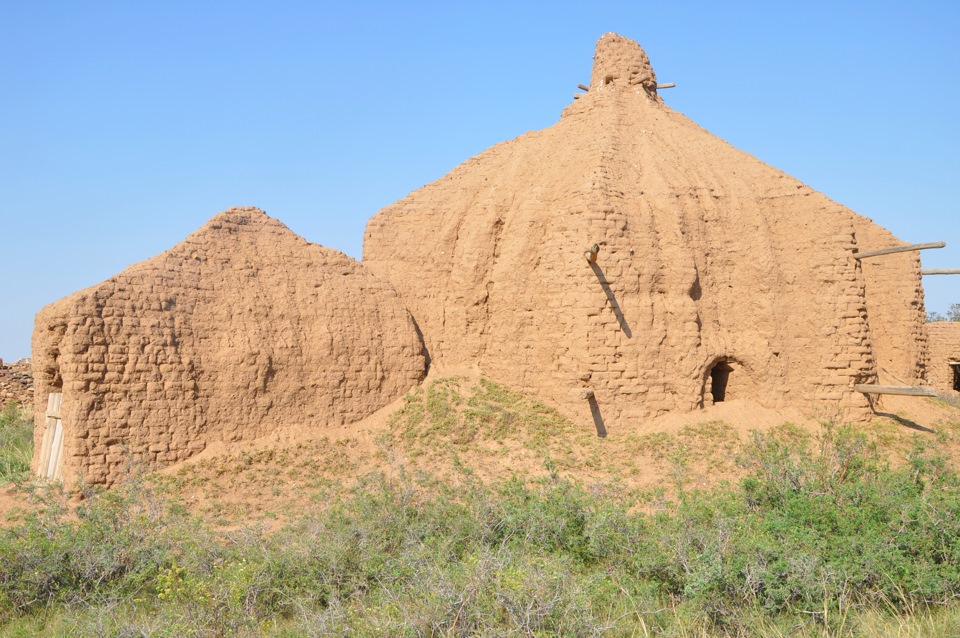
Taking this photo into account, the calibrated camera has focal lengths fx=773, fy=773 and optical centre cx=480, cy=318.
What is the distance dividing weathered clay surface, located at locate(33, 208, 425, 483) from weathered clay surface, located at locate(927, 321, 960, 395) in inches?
543

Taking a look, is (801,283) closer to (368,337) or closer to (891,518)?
(891,518)

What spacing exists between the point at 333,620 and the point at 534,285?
358 inches

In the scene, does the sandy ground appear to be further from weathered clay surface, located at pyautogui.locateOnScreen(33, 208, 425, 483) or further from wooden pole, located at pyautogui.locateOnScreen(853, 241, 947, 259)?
wooden pole, located at pyautogui.locateOnScreen(853, 241, 947, 259)

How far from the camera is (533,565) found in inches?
295

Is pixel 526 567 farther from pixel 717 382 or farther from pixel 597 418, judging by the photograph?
pixel 717 382

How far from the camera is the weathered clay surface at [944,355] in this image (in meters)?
19.8

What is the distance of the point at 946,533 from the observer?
7762mm

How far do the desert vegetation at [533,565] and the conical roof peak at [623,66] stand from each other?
10108 mm

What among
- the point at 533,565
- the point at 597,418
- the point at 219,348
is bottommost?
the point at 533,565

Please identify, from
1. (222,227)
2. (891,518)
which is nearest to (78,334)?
(222,227)

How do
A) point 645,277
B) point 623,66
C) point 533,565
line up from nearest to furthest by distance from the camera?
1. point 533,565
2. point 645,277
3. point 623,66

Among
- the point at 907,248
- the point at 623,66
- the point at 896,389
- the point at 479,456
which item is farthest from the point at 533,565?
the point at 623,66

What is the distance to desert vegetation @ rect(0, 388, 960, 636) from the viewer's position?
22.1ft

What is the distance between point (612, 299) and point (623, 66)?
691cm
